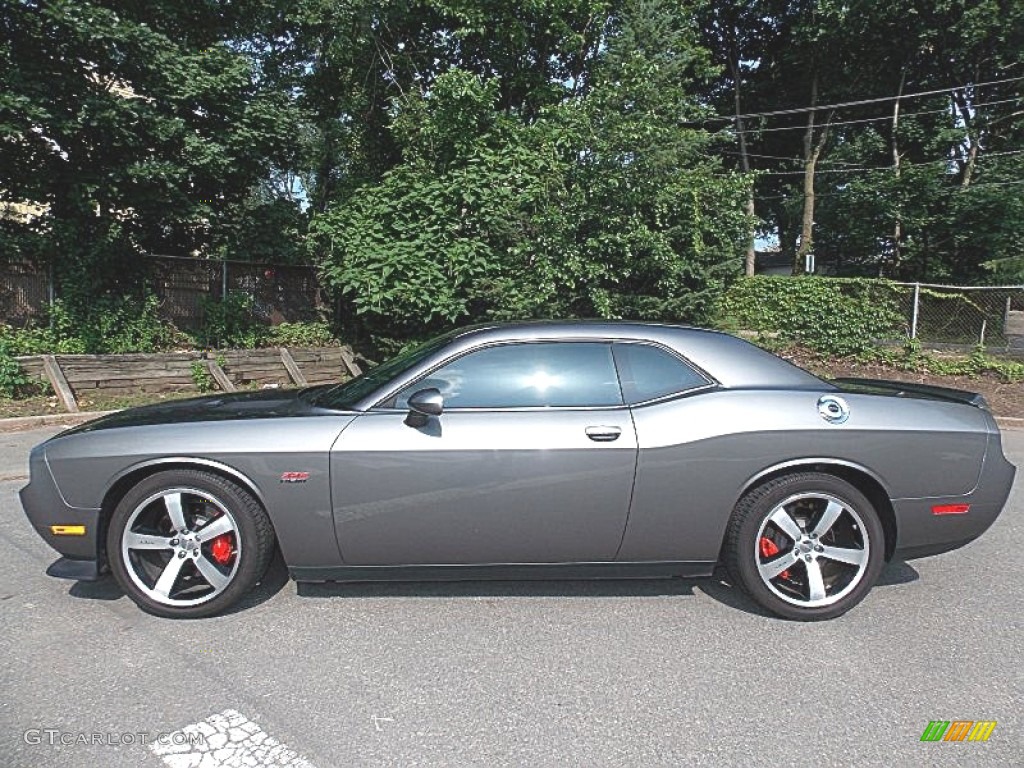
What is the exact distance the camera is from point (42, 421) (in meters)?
7.76

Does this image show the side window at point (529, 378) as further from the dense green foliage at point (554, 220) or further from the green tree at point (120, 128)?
the green tree at point (120, 128)

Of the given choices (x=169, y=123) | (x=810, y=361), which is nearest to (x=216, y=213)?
(x=169, y=123)

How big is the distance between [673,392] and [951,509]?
5.00 ft

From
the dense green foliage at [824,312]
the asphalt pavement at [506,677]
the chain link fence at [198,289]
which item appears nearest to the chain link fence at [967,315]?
the dense green foliage at [824,312]

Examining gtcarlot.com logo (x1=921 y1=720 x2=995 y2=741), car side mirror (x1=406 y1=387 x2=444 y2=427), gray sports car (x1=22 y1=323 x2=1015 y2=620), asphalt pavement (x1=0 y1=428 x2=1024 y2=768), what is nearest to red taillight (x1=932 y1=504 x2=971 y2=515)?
gray sports car (x1=22 y1=323 x2=1015 y2=620)

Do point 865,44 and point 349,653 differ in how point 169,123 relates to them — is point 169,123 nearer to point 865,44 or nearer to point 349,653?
point 349,653

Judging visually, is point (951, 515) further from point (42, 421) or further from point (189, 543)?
point (42, 421)

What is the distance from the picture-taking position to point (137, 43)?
904cm

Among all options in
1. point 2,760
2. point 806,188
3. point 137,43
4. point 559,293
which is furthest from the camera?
point 806,188

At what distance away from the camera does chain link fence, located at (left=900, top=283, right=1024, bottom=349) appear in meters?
11.7

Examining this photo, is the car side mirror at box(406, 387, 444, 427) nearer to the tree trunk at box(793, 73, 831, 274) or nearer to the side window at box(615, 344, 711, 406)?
the side window at box(615, 344, 711, 406)

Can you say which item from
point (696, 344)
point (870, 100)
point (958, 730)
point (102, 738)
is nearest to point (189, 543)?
point (102, 738)

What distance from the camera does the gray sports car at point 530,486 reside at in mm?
2928

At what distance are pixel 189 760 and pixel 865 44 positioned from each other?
88.3 ft
